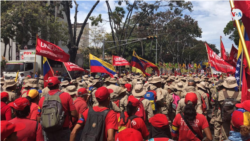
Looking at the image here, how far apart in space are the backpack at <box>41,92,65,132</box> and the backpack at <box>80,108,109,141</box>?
0.57m

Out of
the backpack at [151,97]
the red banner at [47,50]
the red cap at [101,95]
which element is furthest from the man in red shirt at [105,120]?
the red banner at [47,50]

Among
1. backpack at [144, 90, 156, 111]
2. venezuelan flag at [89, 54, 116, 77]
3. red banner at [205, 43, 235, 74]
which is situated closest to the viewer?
backpack at [144, 90, 156, 111]

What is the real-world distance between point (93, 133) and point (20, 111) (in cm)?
102

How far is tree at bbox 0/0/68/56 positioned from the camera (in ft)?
84.4

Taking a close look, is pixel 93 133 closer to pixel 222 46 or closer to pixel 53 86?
pixel 53 86

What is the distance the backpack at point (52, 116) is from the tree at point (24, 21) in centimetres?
2335

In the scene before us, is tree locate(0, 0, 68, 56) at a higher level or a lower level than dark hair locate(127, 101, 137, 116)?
higher

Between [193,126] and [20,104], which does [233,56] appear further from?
[20,104]

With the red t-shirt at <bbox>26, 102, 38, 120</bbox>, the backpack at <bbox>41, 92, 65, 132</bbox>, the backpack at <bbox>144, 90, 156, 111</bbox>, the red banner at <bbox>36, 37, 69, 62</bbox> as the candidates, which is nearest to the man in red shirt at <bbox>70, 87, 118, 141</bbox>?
the backpack at <bbox>41, 92, 65, 132</bbox>

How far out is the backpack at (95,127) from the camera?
3127 millimetres

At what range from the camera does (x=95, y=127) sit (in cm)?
314

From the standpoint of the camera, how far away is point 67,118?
13.1ft

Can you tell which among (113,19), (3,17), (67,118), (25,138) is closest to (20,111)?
(25,138)

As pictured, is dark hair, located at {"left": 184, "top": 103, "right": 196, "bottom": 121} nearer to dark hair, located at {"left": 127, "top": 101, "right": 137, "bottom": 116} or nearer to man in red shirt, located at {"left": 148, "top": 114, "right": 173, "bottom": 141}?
man in red shirt, located at {"left": 148, "top": 114, "right": 173, "bottom": 141}
